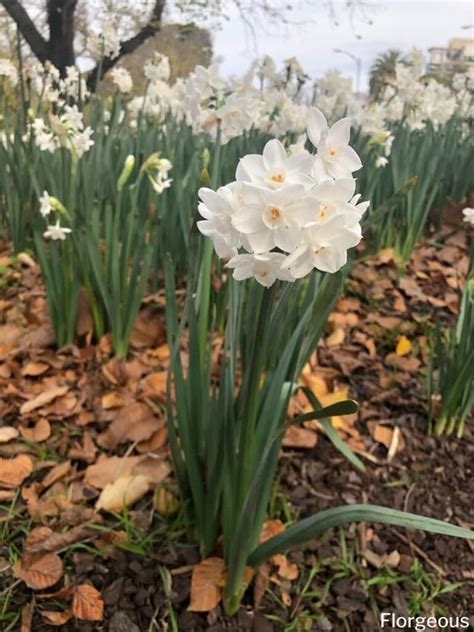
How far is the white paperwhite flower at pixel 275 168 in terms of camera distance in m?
0.68

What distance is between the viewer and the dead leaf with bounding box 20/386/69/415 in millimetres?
1661

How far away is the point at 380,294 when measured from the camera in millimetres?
2500

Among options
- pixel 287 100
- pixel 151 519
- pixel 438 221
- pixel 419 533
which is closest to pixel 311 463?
pixel 419 533

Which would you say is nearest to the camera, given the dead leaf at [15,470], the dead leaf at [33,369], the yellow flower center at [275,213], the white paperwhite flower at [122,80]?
the yellow flower center at [275,213]

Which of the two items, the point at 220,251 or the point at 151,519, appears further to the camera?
the point at 151,519

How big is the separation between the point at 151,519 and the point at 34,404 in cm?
57

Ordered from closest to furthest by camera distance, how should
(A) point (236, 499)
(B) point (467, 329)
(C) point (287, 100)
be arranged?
(A) point (236, 499) < (B) point (467, 329) < (C) point (287, 100)

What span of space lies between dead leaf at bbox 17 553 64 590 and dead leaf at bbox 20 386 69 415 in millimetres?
557

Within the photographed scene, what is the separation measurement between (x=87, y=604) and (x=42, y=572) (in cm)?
12

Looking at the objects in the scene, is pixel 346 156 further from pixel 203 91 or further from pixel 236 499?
pixel 203 91

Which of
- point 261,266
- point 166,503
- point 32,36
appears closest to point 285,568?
point 166,503

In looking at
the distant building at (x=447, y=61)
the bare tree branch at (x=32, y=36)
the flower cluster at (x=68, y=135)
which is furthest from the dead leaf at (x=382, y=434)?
the bare tree branch at (x=32, y=36)

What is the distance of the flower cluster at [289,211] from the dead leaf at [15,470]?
103cm

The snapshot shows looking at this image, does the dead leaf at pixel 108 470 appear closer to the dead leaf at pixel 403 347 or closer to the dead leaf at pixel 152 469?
the dead leaf at pixel 152 469
